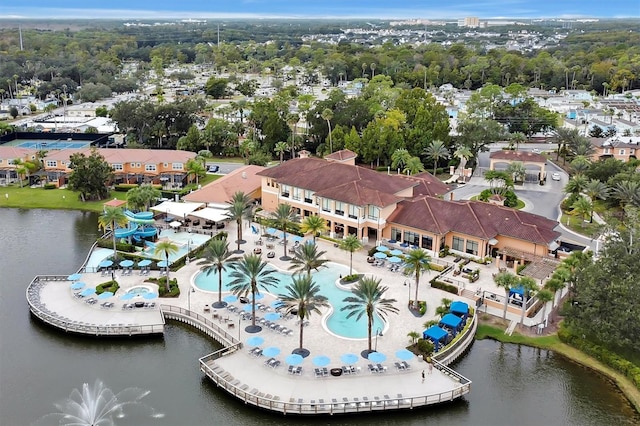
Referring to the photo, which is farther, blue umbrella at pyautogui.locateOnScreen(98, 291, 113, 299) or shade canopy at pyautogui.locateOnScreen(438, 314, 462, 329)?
blue umbrella at pyautogui.locateOnScreen(98, 291, 113, 299)

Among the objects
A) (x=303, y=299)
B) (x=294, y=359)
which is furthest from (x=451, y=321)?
(x=294, y=359)

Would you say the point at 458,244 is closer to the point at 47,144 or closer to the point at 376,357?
the point at 376,357

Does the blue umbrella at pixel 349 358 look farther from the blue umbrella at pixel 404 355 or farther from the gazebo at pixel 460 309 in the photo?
the gazebo at pixel 460 309

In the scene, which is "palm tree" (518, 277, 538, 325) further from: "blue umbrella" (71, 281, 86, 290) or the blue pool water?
"blue umbrella" (71, 281, 86, 290)

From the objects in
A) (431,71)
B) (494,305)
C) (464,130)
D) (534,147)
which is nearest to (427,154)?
(464,130)

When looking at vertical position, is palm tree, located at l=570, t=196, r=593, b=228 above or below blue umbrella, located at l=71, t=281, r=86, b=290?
above

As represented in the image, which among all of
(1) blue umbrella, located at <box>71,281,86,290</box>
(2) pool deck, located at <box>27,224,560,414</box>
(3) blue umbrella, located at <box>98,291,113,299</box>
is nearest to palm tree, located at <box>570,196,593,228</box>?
(2) pool deck, located at <box>27,224,560,414</box>
